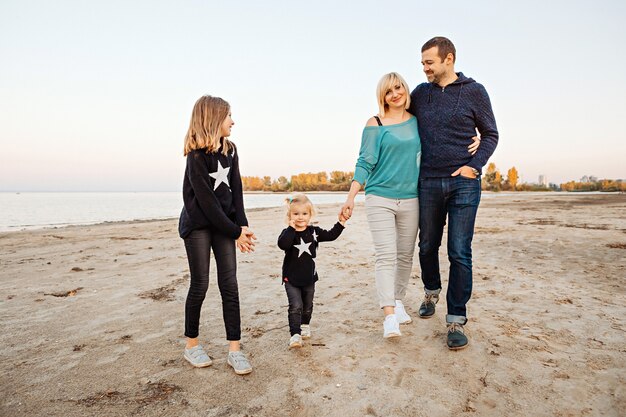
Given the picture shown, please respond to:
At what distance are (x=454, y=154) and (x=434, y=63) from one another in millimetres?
779

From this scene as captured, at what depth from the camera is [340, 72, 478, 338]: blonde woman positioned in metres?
3.28

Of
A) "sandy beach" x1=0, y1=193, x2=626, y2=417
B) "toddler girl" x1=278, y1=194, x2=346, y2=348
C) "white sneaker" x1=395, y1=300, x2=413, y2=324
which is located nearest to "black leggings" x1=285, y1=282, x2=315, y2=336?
"toddler girl" x1=278, y1=194, x2=346, y2=348

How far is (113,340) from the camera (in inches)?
128

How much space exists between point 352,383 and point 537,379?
46.9 inches

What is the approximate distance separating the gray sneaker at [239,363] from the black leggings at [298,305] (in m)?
0.49

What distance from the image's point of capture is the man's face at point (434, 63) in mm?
3121

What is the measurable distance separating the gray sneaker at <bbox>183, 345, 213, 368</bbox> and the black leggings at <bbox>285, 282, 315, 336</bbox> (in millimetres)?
687

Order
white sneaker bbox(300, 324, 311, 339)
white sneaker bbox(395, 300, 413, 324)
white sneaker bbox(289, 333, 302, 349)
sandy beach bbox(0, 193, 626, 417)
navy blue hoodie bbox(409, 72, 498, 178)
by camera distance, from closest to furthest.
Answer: sandy beach bbox(0, 193, 626, 417), white sneaker bbox(289, 333, 302, 349), navy blue hoodie bbox(409, 72, 498, 178), white sneaker bbox(300, 324, 311, 339), white sneaker bbox(395, 300, 413, 324)

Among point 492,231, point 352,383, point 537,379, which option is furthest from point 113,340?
point 492,231

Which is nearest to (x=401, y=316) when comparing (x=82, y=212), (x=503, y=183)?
(x=82, y=212)

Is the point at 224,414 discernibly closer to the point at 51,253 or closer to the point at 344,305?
the point at 344,305

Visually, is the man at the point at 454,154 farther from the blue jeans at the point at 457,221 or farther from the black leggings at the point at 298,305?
the black leggings at the point at 298,305

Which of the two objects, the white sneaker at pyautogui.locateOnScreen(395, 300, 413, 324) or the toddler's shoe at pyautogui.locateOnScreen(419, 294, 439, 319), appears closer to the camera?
the white sneaker at pyautogui.locateOnScreen(395, 300, 413, 324)

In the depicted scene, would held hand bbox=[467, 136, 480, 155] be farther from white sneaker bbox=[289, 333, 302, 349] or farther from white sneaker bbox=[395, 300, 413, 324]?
white sneaker bbox=[289, 333, 302, 349]
